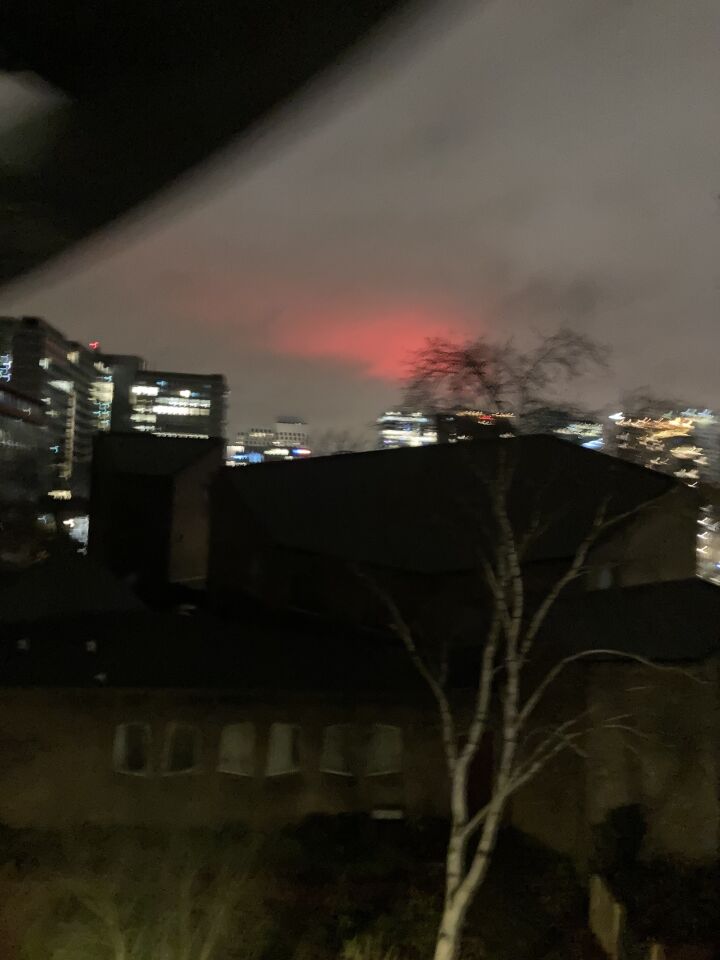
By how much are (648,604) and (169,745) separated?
35.2 ft

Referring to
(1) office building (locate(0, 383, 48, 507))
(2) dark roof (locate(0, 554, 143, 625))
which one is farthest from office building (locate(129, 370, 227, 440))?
(2) dark roof (locate(0, 554, 143, 625))

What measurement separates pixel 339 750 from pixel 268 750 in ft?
4.40

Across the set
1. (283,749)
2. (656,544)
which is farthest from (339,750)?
(656,544)

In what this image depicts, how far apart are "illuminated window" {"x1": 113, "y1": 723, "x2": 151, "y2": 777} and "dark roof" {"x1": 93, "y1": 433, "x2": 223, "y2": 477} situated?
585 inches

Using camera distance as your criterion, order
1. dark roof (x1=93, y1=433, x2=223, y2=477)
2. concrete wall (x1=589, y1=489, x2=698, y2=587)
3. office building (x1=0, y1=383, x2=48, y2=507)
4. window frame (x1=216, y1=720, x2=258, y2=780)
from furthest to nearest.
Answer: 1. office building (x1=0, y1=383, x2=48, y2=507)
2. dark roof (x1=93, y1=433, x2=223, y2=477)
3. concrete wall (x1=589, y1=489, x2=698, y2=587)
4. window frame (x1=216, y1=720, x2=258, y2=780)

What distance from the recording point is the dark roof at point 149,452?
94.5 feet

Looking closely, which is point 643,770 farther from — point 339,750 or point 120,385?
point 120,385

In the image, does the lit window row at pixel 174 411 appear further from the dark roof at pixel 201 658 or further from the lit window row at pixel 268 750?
the lit window row at pixel 268 750

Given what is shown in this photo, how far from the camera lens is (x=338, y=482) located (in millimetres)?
21531

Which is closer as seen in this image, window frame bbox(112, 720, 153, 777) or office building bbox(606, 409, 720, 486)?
window frame bbox(112, 720, 153, 777)

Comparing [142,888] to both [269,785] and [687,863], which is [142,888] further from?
[687,863]

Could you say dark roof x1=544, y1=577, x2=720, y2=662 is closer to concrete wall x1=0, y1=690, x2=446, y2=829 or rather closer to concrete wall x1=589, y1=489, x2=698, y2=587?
concrete wall x1=589, y1=489, x2=698, y2=587

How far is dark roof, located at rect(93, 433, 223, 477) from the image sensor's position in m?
28.8

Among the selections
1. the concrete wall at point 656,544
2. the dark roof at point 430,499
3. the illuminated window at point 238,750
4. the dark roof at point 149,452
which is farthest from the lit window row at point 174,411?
the illuminated window at point 238,750
